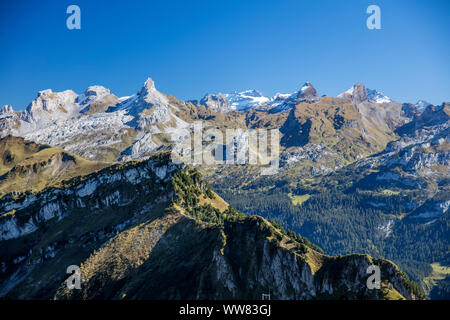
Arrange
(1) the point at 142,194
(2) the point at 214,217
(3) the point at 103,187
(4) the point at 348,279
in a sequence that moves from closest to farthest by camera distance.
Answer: (4) the point at 348,279
(2) the point at 214,217
(1) the point at 142,194
(3) the point at 103,187

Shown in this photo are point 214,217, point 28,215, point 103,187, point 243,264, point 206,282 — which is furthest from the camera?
point 28,215

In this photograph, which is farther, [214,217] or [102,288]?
[214,217]

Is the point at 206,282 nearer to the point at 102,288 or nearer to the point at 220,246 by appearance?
the point at 220,246

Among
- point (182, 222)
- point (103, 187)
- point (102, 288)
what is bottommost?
point (102, 288)

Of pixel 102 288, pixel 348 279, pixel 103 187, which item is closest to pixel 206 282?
pixel 348 279
